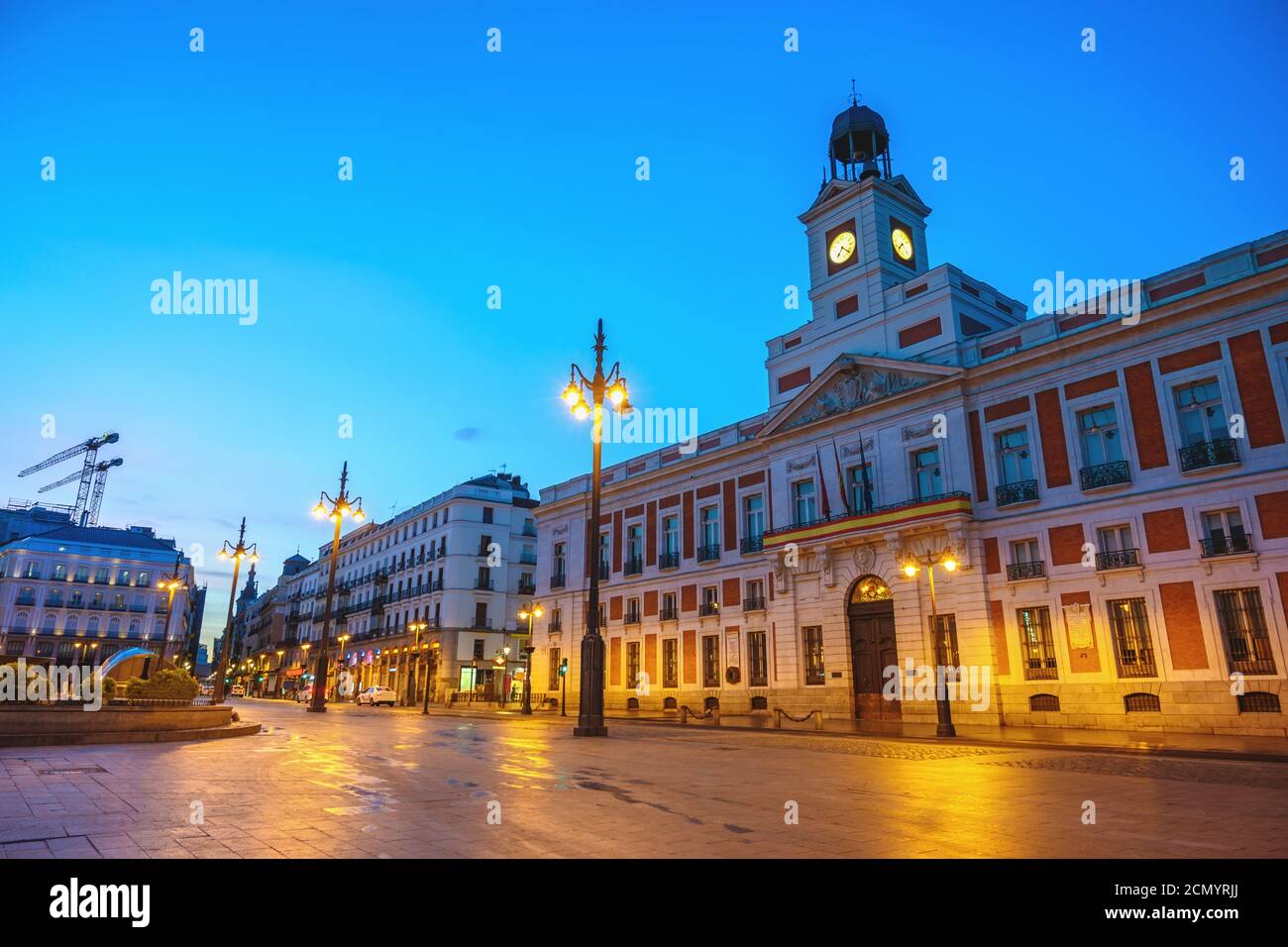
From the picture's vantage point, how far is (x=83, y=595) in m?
78.0

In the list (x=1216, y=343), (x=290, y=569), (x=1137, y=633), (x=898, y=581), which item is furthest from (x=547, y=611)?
(x=290, y=569)

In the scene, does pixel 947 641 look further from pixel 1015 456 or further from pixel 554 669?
pixel 554 669

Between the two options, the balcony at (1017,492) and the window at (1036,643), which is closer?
the window at (1036,643)

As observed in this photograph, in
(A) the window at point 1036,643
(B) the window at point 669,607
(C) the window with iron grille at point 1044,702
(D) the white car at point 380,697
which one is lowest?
(D) the white car at point 380,697

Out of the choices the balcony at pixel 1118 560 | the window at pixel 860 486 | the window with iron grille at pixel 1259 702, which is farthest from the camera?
the window at pixel 860 486

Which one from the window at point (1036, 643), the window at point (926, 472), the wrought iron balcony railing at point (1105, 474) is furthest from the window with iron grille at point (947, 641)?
the wrought iron balcony railing at point (1105, 474)

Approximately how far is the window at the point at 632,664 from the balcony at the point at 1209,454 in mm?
27482

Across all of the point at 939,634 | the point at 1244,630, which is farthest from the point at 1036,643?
the point at 1244,630

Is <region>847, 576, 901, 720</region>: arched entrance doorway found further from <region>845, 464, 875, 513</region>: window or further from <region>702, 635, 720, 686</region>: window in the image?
<region>702, 635, 720, 686</region>: window

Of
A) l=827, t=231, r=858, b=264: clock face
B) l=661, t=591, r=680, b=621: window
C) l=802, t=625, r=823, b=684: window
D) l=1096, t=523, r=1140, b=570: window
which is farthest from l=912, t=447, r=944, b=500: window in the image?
l=661, t=591, r=680, b=621: window

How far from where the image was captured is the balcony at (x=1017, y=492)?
1059 inches

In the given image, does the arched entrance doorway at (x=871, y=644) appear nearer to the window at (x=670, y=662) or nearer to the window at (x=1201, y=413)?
the window at (x=670, y=662)

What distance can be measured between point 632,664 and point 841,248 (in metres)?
24.7
